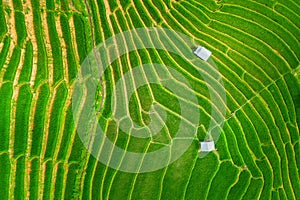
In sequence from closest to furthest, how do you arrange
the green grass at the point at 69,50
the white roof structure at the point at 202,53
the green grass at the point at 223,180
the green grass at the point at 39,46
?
the green grass at the point at 39,46, the green grass at the point at 69,50, the green grass at the point at 223,180, the white roof structure at the point at 202,53

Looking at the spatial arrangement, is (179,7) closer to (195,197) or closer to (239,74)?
(239,74)

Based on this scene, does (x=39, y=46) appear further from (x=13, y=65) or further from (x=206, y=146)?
(x=206, y=146)

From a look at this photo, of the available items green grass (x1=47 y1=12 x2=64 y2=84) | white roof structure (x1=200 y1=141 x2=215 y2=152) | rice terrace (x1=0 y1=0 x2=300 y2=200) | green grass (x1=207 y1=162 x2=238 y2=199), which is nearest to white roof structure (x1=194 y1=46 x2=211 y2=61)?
rice terrace (x1=0 y1=0 x2=300 y2=200)

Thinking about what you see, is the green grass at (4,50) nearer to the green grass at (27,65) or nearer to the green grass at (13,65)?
the green grass at (13,65)

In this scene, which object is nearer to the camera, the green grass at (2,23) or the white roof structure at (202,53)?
the green grass at (2,23)

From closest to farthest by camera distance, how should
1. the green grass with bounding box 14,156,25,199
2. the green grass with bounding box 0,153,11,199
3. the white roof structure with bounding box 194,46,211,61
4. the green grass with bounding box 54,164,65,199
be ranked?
the green grass with bounding box 0,153,11,199 < the green grass with bounding box 14,156,25,199 < the green grass with bounding box 54,164,65,199 < the white roof structure with bounding box 194,46,211,61

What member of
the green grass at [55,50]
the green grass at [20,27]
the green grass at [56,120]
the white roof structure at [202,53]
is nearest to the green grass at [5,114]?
the green grass at [56,120]

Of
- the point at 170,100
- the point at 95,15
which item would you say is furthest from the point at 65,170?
the point at 95,15

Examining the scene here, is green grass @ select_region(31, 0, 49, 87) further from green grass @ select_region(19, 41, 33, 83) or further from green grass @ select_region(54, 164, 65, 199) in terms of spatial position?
green grass @ select_region(54, 164, 65, 199)
